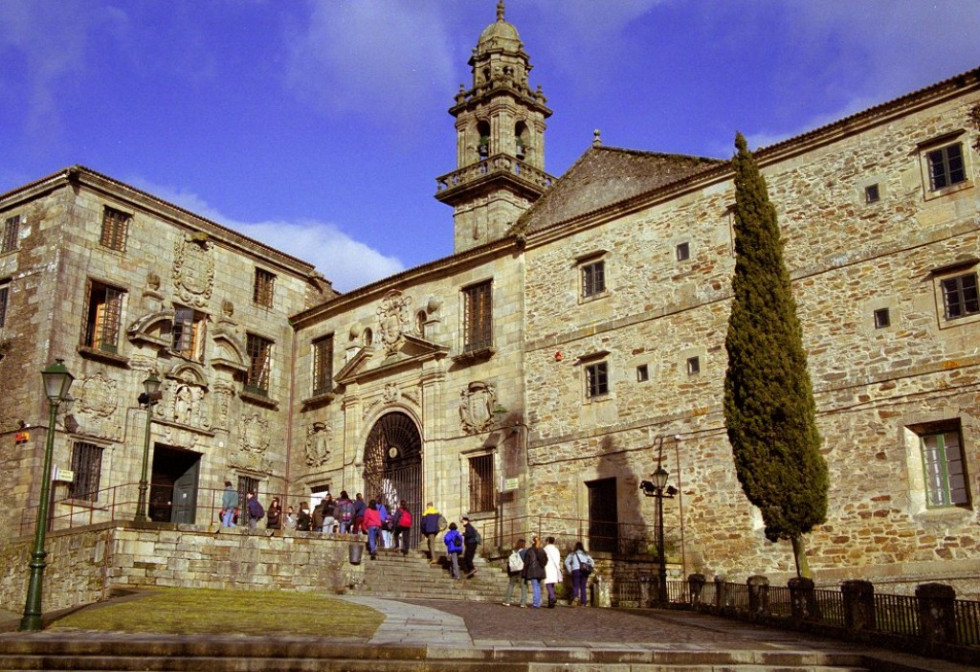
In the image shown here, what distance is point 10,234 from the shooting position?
2828 cm

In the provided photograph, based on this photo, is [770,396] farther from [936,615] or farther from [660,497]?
[936,615]

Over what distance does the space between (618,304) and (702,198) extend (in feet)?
9.87

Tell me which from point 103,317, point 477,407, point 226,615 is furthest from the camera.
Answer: point 103,317

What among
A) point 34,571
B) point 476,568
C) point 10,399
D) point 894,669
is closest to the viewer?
point 894,669

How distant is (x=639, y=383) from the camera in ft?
80.2

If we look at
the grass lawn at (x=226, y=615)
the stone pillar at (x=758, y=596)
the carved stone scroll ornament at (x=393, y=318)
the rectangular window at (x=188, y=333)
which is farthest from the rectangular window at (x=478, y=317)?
the stone pillar at (x=758, y=596)

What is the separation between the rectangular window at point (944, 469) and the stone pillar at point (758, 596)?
4414 millimetres

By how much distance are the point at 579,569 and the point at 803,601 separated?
5.44 metres

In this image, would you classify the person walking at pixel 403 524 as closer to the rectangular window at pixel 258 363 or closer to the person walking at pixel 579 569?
the person walking at pixel 579 569

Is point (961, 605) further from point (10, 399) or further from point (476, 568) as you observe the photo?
point (10, 399)

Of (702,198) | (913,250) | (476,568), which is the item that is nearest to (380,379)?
(476,568)

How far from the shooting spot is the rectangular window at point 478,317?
27922 millimetres

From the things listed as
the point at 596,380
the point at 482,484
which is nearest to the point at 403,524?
the point at 482,484

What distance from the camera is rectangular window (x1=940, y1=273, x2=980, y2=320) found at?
19.9m
